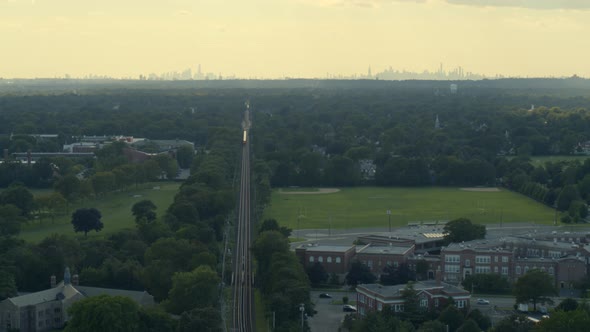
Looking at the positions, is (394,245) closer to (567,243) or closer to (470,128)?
(567,243)

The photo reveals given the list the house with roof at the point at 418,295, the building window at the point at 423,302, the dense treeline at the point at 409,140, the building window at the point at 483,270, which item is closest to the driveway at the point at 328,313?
the house with roof at the point at 418,295

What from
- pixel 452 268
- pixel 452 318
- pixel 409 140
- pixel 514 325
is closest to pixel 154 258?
pixel 452 268

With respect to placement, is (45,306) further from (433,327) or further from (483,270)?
(483,270)

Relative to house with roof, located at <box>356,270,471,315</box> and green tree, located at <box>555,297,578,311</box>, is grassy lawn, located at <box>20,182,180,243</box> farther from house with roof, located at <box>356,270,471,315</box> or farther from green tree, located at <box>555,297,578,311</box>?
green tree, located at <box>555,297,578,311</box>

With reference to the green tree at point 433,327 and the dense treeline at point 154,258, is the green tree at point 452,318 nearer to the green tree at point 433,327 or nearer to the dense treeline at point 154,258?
the green tree at point 433,327

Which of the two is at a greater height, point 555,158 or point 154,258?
point 154,258

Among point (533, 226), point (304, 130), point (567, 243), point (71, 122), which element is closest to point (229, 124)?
point (304, 130)
